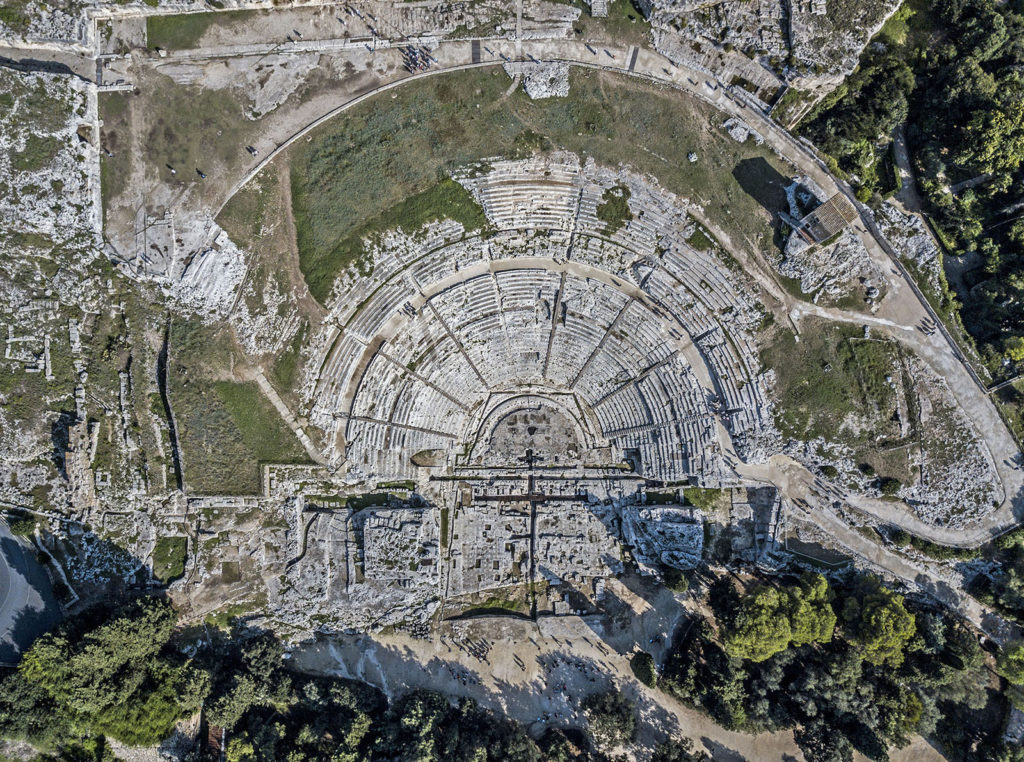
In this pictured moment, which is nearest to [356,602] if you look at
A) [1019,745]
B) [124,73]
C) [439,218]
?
[439,218]

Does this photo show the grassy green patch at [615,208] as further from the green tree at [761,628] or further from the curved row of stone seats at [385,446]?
the green tree at [761,628]

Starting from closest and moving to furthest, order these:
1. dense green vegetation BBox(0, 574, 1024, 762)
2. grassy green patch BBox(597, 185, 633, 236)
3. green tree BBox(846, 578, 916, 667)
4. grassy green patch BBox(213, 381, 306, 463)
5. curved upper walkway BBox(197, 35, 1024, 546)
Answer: green tree BBox(846, 578, 916, 667), dense green vegetation BBox(0, 574, 1024, 762), curved upper walkway BBox(197, 35, 1024, 546), grassy green patch BBox(597, 185, 633, 236), grassy green patch BBox(213, 381, 306, 463)

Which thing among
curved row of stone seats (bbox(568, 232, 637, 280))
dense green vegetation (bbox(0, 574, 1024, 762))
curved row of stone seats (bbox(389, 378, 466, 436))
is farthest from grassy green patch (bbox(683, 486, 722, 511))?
curved row of stone seats (bbox(389, 378, 466, 436))

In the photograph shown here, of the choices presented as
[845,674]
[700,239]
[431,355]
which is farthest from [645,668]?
[700,239]

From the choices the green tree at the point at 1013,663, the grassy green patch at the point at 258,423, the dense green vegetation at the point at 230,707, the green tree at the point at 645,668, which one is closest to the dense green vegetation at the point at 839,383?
the green tree at the point at 1013,663

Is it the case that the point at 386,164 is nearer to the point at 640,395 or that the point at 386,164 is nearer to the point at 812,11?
the point at 640,395

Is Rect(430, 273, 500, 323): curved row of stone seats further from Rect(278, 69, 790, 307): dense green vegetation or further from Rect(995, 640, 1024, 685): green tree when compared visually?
Rect(995, 640, 1024, 685): green tree
